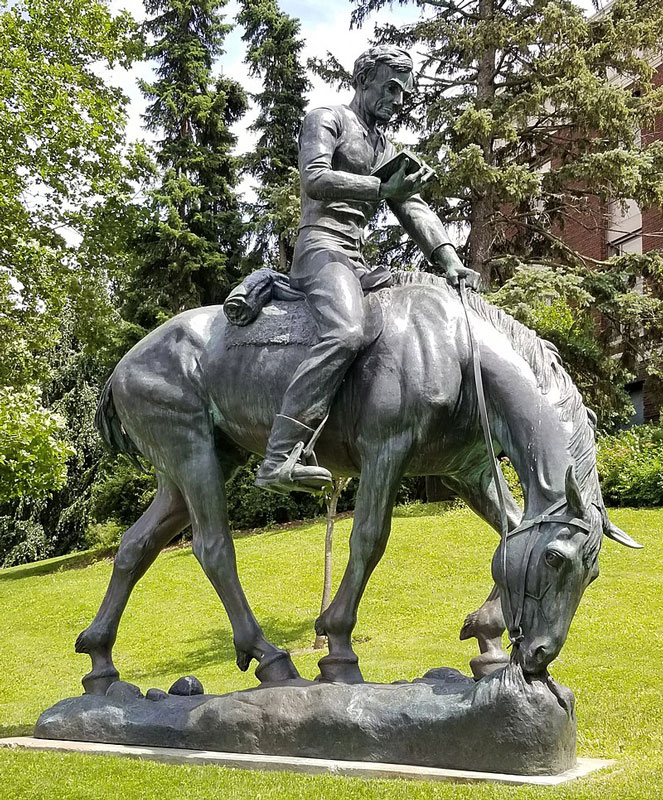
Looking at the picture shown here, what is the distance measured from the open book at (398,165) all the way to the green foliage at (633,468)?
40.0 feet

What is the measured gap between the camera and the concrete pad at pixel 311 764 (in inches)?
160

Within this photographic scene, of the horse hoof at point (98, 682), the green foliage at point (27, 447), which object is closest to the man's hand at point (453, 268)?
the horse hoof at point (98, 682)

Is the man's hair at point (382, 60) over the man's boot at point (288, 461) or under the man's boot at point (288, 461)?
over

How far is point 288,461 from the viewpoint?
15.7ft

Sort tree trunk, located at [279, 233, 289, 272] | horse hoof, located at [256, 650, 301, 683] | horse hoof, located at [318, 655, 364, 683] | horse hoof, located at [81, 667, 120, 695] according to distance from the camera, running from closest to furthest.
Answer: horse hoof, located at [318, 655, 364, 683] < horse hoof, located at [256, 650, 301, 683] < horse hoof, located at [81, 667, 120, 695] < tree trunk, located at [279, 233, 289, 272]

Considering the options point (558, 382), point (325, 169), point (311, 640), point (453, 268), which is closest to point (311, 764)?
point (558, 382)

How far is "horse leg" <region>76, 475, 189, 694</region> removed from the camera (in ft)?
18.7

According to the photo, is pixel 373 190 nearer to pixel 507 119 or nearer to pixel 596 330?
pixel 507 119

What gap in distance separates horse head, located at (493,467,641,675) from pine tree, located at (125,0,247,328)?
19.1 metres

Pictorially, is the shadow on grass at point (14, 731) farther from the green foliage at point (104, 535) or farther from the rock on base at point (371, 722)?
the green foliage at point (104, 535)

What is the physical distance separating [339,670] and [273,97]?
21.2 metres

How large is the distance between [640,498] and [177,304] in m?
13.1

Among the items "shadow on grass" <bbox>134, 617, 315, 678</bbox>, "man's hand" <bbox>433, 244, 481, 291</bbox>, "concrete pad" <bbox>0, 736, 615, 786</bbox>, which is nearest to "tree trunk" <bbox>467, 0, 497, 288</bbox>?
"shadow on grass" <bbox>134, 617, 315, 678</bbox>

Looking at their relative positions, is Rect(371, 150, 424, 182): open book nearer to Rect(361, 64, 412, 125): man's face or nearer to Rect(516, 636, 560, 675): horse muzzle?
Rect(361, 64, 412, 125): man's face
